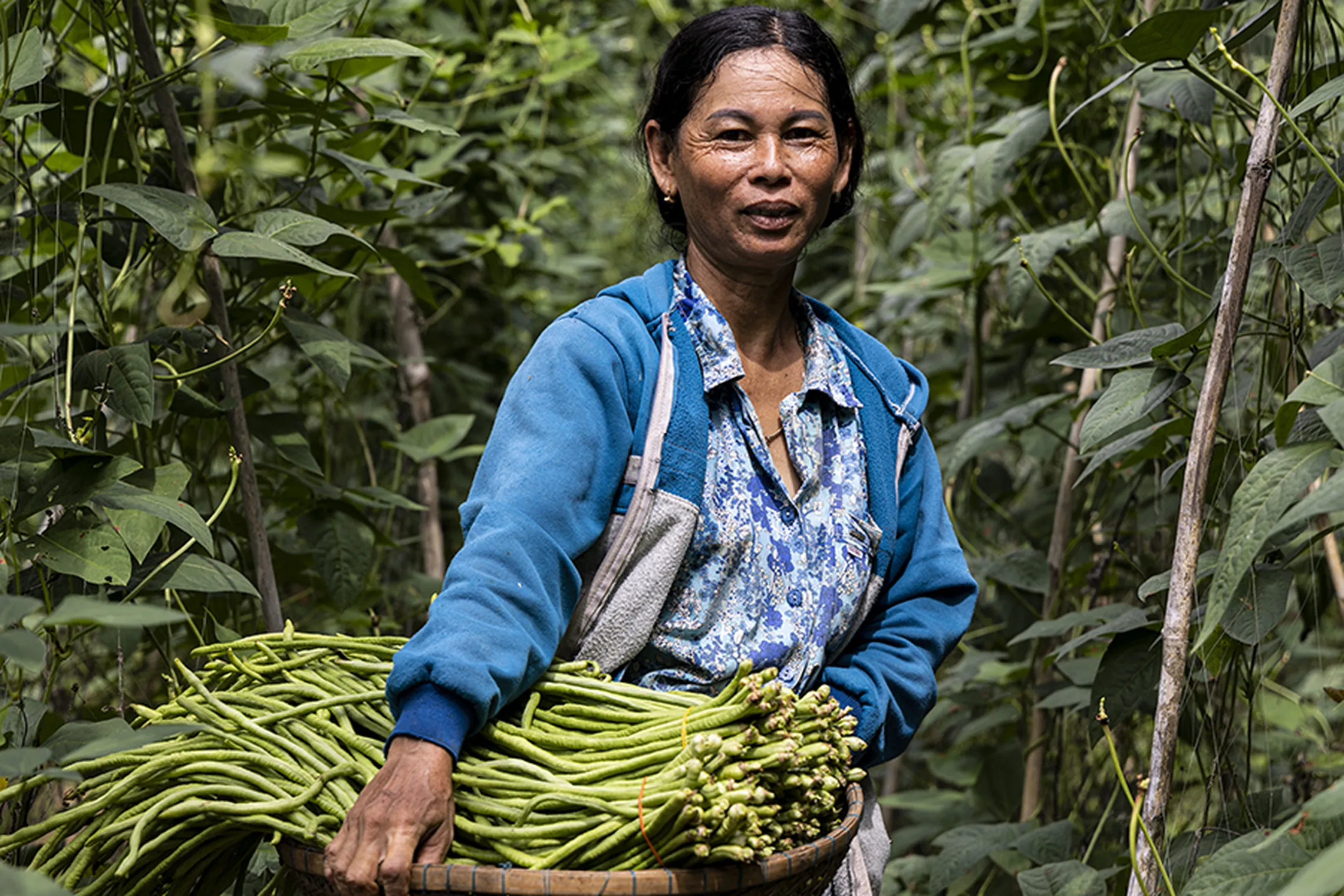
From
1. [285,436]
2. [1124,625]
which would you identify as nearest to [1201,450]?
[1124,625]

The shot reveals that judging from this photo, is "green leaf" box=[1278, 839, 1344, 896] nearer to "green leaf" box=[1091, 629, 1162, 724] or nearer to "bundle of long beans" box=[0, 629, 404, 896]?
"bundle of long beans" box=[0, 629, 404, 896]

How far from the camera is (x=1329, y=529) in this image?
1.11m

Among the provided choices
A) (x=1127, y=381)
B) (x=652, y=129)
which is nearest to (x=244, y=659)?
(x=652, y=129)

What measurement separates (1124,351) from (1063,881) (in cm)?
66

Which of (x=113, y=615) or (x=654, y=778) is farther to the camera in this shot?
(x=654, y=778)

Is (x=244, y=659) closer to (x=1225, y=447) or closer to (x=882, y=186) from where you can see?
(x=1225, y=447)

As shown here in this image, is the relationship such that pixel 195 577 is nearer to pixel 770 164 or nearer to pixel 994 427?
pixel 770 164

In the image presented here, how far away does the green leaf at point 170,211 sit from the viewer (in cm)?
140

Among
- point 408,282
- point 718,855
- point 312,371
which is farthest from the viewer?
point 312,371

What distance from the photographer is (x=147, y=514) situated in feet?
4.53

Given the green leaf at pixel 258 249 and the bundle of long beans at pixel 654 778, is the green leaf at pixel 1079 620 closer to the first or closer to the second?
the bundle of long beans at pixel 654 778

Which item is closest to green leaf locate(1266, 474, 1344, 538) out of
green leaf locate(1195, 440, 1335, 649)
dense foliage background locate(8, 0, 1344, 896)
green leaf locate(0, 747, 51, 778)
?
dense foliage background locate(8, 0, 1344, 896)

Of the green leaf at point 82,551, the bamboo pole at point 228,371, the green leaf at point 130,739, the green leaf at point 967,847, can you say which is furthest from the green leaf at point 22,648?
the green leaf at point 967,847

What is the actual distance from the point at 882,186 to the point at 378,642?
8.08 feet
